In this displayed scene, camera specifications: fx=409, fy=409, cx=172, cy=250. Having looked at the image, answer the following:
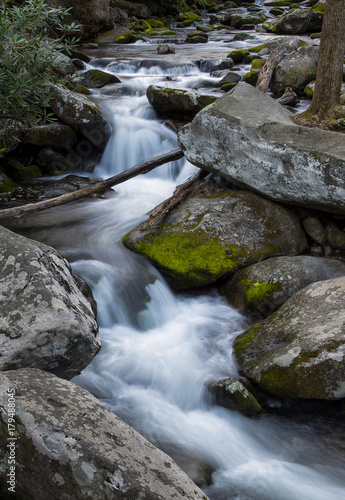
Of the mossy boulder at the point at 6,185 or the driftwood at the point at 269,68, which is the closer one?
the mossy boulder at the point at 6,185

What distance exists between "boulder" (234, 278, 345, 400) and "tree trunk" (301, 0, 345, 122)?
4646mm

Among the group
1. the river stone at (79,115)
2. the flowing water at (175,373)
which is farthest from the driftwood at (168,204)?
the river stone at (79,115)

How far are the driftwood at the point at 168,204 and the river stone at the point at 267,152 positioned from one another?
49 centimetres

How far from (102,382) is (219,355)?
1.47 metres

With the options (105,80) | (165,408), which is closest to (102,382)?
(165,408)

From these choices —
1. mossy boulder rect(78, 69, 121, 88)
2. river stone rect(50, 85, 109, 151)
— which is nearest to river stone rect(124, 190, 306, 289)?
river stone rect(50, 85, 109, 151)

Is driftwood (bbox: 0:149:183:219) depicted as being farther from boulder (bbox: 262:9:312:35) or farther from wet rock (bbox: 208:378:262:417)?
boulder (bbox: 262:9:312:35)

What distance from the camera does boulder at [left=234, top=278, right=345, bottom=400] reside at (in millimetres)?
4074

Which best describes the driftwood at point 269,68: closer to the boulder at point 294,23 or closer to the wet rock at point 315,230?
the wet rock at point 315,230

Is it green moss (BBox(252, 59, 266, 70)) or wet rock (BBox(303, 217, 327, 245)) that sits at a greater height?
green moss (BBox(252, 59, 266, 70))

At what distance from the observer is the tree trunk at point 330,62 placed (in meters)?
7.45

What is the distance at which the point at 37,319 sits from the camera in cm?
351

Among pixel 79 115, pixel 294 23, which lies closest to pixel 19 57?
pixel 79 115

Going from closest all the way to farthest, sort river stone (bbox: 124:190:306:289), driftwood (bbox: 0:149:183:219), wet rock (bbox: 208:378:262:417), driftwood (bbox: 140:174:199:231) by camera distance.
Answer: wet rock (bbox: 208:378:262:417)
river stone (bbox: 124:190:306:289)
driftwood (bbox: 0:149:183:219)
driftwood (bbox: 140:174:199:231)
